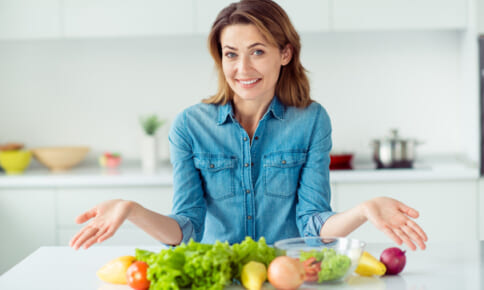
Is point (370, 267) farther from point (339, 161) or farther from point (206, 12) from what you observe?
point (206, 12)

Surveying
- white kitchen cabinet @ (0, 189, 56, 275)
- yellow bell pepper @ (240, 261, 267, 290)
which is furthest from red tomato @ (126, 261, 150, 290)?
white kitchen cabinet @ (0, 189, 56, 275)

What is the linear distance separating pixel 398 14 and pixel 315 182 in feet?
5.97

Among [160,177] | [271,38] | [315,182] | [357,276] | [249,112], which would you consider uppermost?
[271,38]

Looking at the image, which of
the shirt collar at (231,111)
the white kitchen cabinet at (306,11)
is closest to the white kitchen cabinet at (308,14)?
the white kitchen cabinet at (306,11)

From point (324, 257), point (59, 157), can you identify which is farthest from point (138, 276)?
point (59, 157)

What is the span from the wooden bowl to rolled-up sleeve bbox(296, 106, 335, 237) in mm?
2066

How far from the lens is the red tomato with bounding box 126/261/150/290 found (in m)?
1.27

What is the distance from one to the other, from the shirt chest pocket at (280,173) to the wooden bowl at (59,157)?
2.01 meters

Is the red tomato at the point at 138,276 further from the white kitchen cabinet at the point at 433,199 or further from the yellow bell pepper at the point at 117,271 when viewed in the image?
the white kitchen cabinet at the point at 433,199

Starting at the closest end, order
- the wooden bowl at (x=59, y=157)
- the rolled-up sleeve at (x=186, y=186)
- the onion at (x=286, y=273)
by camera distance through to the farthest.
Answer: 1. the onion at (x=286, y=273)
2. the rolled-up sleeve at (x=186, y=186)
3. the wooden bowl at (x=59, y=157)

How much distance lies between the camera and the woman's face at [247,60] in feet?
5.88

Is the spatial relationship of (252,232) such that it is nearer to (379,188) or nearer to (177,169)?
(177,169)

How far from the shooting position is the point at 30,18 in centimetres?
347

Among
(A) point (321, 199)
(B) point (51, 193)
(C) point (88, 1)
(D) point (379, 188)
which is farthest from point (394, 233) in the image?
(C) point (88, 1)
